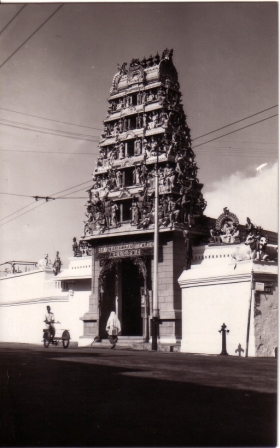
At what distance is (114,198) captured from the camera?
30.5 m

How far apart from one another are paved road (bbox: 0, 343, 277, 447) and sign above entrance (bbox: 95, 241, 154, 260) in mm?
15297

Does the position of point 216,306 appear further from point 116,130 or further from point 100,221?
point 116,130

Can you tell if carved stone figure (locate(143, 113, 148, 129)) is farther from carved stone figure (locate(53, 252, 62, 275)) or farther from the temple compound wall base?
carved stone figure (locate(53, 252, 62, 275))

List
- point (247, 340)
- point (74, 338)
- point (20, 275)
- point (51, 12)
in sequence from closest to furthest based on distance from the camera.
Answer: point (51, 12) → point (247, 340) → point (74, 338) → point (20, 275)

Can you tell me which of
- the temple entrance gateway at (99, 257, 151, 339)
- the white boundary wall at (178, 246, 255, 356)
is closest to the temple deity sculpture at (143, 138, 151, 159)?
the temple entrance gateway at (99, 257, 151, 339)

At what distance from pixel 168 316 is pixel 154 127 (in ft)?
33.4

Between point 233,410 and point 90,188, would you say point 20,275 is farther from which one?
point 233,410

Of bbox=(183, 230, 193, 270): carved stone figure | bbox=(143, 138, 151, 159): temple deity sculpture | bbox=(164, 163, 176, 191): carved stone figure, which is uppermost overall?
bbox=(143, 138, 151, 159): temple deity sculpture

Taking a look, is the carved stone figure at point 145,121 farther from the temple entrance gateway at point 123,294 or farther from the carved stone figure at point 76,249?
the carved stone figure at point 76,249

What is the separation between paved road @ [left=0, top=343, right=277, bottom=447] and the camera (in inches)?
279

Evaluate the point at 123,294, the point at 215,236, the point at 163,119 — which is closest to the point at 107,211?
the point at 123,294

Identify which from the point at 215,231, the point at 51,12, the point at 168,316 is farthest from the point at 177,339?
the point at 51,12

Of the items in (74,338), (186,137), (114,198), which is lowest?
(74,338)

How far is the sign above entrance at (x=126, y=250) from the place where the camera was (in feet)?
90.2
